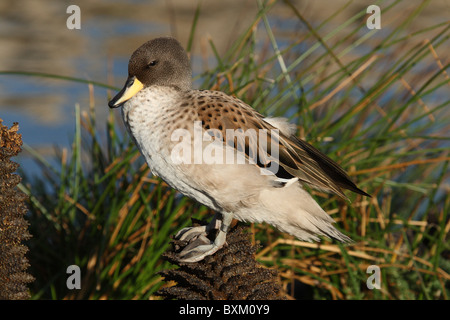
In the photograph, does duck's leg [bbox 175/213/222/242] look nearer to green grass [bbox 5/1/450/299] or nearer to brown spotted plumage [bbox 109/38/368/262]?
brown spotted plumage [bbox 109/38/368/262]

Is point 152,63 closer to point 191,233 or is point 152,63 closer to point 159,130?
point 159,130

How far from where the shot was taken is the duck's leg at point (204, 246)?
8.78 ft

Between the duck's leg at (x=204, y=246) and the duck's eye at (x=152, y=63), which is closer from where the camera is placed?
the duck's leg at (x=204, y=246)

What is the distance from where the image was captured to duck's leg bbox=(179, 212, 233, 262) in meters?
2.68

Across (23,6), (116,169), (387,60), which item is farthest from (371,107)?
(23,6)

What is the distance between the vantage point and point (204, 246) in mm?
2768

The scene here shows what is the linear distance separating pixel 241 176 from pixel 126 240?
1.49m

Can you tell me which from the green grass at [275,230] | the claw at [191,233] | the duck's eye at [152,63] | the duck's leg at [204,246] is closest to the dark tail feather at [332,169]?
the duck's leg at [204,246]

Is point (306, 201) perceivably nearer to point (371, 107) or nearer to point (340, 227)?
point (340, 227)

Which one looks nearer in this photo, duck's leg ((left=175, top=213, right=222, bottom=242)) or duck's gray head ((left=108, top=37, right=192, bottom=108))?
duck's gray head ((left=108, top=37, right=192, bottom=108))


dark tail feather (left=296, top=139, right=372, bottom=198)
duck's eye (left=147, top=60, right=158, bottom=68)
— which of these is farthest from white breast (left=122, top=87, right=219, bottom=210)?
dark tail feather (left=296, top=139, right=372, bottom=198)

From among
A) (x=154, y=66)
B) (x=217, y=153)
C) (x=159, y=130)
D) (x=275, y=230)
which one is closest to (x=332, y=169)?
(x=217, y=153)

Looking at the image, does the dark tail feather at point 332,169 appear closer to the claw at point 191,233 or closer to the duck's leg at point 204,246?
the duck's leg at point 204,246

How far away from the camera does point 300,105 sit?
4133 mm
